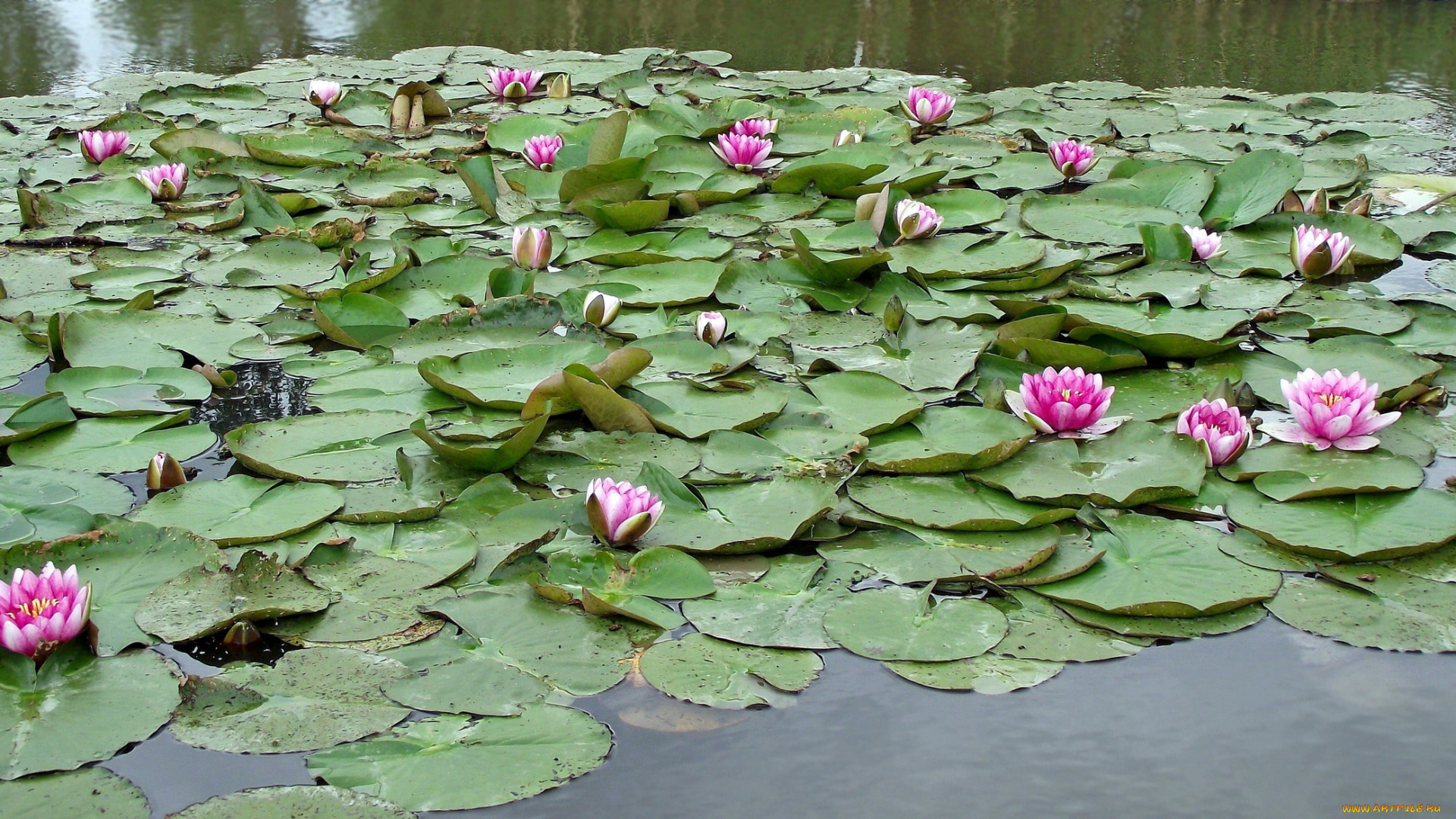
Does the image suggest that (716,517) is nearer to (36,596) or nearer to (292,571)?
(292,571)

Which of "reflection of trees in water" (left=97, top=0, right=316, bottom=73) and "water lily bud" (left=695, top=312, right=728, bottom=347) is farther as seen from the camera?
"reflection of trees in water" (left=97, top=0, right=316, bottom=73)

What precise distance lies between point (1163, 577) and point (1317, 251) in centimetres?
167

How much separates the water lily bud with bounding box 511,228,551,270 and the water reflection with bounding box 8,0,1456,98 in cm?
386

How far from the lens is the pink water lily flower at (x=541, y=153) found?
4102 mm

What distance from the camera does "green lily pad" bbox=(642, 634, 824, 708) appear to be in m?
1.67

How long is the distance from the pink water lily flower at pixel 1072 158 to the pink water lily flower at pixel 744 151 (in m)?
1.02

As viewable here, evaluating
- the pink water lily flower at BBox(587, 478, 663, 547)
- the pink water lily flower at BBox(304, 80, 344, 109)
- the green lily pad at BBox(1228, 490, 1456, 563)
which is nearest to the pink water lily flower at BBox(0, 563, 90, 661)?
the pink water lily flower at BBox(587, 478, 663, 547)

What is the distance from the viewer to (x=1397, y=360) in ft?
8.52

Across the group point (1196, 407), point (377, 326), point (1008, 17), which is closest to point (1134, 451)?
point (1196, 407)

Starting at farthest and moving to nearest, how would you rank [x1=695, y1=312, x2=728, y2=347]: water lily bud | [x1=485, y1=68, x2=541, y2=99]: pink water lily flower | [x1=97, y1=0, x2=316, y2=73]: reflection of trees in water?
[x1=97, y1=0, x2=316, y2=73]: reflection of trees in water, [x1=485, y1=68, x2=541, y2=99]: pink water lily flower, [x1=695, y1=312, x2=728, y2=347]: water lily bud

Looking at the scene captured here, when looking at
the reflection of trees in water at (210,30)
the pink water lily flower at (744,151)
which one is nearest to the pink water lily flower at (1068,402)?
the pink water lily flower at (744,151)

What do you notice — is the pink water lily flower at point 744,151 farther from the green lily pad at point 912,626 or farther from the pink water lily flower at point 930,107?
the green lily pad at point 912,626

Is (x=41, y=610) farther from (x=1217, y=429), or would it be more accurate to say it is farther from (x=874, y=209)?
(x=874, y=209)

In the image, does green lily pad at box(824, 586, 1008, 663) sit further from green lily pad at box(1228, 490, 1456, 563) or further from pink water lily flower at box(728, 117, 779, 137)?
pink water lily flower at box(728, 117, 779, 137)
